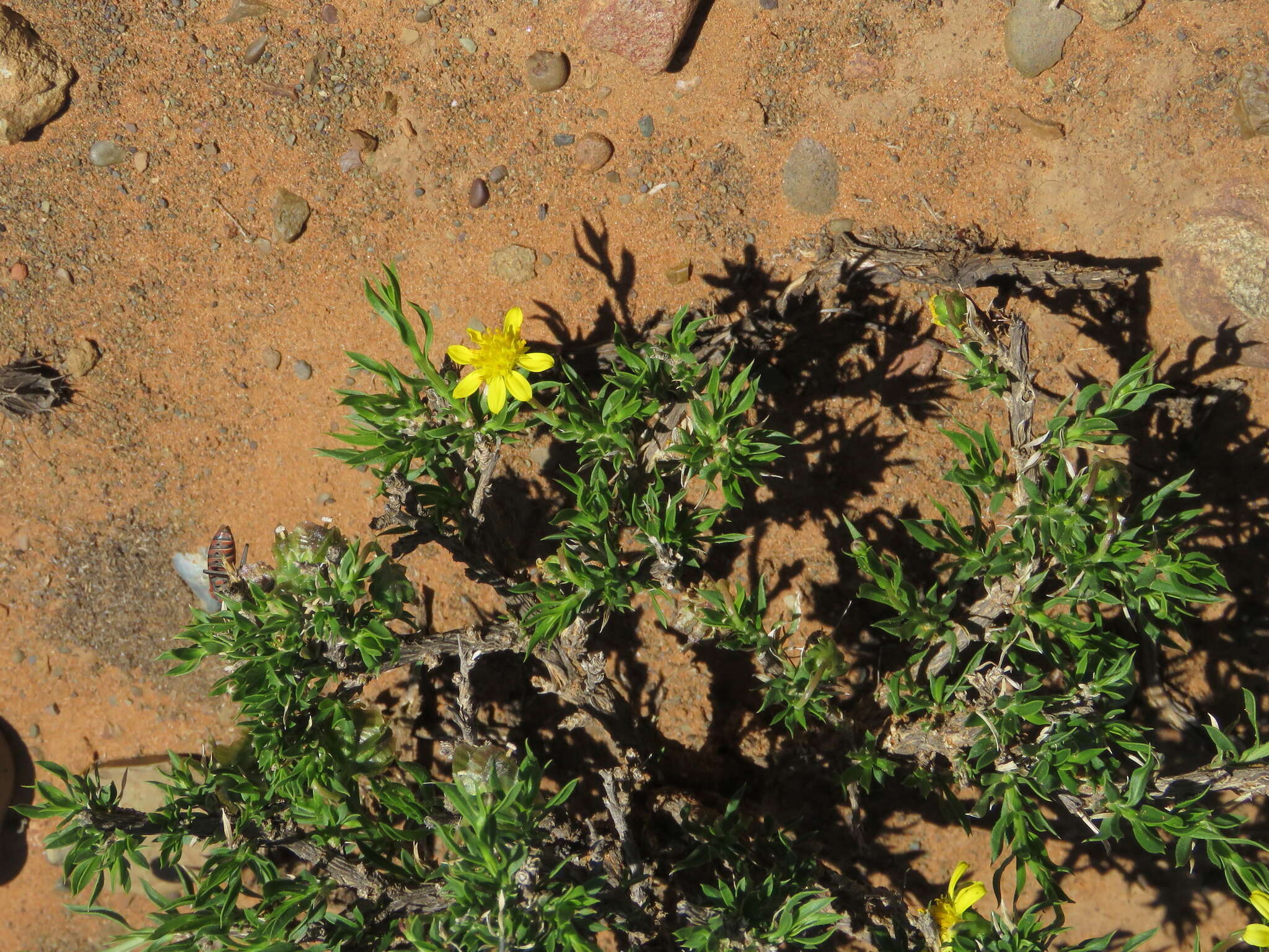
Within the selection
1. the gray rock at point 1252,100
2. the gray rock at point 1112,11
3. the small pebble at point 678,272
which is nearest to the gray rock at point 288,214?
the small pebble at point 678,272

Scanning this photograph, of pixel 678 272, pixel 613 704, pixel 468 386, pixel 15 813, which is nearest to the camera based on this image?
pixel 468 386

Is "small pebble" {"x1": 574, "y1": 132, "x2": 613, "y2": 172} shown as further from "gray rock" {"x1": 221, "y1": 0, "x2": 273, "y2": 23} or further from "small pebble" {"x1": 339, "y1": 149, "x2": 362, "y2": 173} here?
"gray rock" {"x1": 221, "y1": 0, "x2": 273, "y2": 23}

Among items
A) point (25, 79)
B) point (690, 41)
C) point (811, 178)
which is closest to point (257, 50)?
point (25, 79)

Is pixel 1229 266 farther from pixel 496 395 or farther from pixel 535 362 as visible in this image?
pixel 496 395

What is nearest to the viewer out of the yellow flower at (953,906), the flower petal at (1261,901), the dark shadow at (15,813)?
the flower petal at (1261,901)

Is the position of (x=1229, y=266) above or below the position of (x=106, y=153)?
below

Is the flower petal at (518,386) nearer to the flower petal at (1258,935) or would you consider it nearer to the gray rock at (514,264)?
the gray rock at (514,264)
